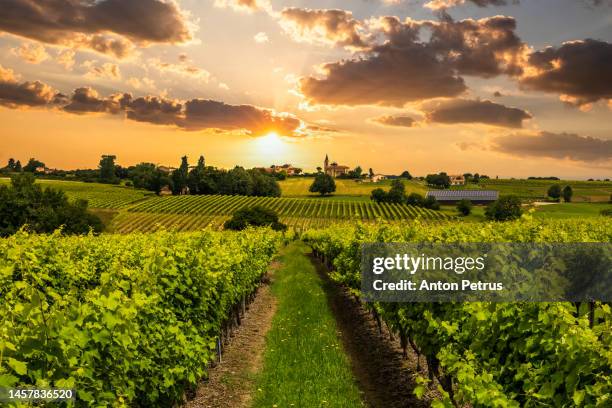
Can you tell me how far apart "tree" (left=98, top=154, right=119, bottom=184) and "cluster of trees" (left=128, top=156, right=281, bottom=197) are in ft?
111

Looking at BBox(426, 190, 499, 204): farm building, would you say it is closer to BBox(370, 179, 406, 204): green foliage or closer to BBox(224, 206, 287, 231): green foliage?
BBox(370, 179, 406, 204): green foliage

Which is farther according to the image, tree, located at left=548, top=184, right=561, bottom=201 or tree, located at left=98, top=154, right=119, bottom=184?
tree, located at left=98, top=154, right=119, bottom=184

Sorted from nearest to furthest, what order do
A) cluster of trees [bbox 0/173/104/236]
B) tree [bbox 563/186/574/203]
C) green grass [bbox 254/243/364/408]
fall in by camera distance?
green grass [bbox 254/243/364/408], cluster of trees [bbox 0/173/104/236], tree [bbox 563/186/574/203]

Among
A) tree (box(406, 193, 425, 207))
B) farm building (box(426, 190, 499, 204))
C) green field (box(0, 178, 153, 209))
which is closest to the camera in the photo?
green field (box(0, 178, 153, 209))

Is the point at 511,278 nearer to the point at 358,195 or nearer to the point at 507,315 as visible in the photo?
the point at 507,315

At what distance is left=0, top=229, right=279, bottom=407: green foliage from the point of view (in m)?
5.47

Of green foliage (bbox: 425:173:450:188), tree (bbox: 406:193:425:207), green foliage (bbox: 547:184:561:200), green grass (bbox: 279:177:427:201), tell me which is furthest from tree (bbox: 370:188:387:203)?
green foliage (bbox: 547:184:561:200)

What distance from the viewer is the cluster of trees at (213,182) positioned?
149 metres

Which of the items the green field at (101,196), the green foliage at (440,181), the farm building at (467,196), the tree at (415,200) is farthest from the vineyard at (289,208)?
the green foliage at (440,181)

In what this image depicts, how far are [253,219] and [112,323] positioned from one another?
73550mm

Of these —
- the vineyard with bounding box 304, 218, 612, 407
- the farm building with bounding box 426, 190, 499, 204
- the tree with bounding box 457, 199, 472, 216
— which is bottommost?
the tree with bounding box 457, 199, 472, 216

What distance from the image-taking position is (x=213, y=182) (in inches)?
6019

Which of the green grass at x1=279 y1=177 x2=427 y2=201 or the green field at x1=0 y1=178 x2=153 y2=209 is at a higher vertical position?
the green grass at x1=279 y1=177 x2=427 y2=201

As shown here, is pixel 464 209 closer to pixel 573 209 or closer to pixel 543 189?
pixel 573 209
